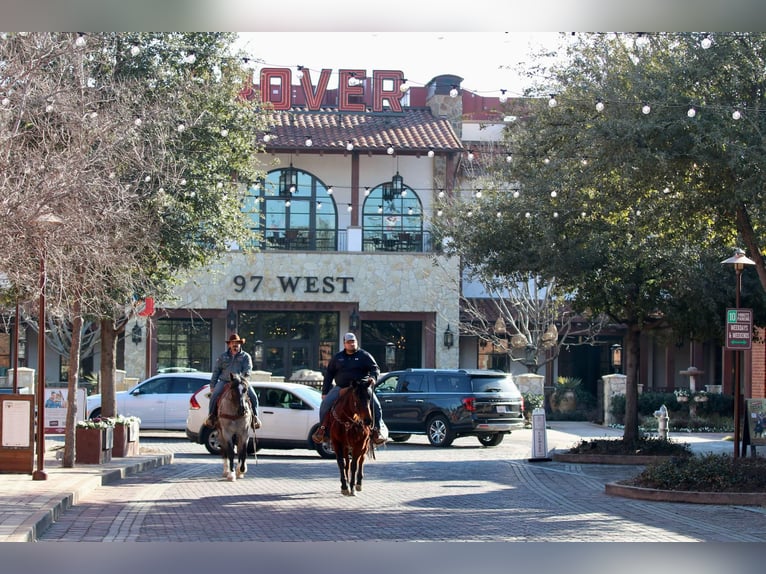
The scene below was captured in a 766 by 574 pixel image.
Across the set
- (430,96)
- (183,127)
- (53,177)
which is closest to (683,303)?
(183,127)

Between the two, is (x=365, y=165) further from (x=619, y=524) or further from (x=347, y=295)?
(x=619, y=524)

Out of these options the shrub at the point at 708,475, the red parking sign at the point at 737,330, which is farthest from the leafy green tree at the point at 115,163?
the red parking sign at the point at 737,330

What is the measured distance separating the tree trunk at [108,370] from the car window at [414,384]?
7.38 meters

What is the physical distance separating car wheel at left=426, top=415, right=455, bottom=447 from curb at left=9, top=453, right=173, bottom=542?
7.16 metres

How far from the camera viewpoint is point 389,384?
27.9m

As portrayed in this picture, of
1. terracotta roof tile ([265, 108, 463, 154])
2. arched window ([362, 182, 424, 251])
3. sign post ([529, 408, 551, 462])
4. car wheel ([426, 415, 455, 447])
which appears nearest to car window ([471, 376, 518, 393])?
car wheel ([426, 415, 455, 447])

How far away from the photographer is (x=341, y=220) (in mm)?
43844

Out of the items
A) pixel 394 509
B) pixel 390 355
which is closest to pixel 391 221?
pixel 390 355

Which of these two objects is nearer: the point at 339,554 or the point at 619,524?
the point at 339,554

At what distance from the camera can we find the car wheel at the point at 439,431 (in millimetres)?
27109

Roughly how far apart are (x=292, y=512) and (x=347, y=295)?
29091mm

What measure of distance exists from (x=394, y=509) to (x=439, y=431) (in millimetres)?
13023

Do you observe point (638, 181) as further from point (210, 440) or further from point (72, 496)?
point (210, 440)

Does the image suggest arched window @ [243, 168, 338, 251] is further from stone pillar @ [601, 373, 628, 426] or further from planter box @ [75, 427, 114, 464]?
planter box @ [75, 427, 114, 464]
